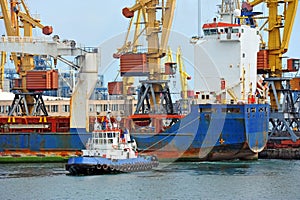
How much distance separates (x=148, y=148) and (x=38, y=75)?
10.3 meters

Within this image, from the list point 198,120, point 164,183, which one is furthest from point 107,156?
point 198,120

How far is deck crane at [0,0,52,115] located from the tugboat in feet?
46.6

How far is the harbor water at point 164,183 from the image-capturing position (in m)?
46.8

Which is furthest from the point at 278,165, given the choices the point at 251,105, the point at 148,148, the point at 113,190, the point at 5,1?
the point at 5,1

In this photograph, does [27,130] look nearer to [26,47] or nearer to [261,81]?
[26,47]

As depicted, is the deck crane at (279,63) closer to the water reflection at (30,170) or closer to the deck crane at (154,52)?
the deck crane at (154,52)

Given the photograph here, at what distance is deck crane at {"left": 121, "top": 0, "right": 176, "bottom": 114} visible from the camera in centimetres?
6569

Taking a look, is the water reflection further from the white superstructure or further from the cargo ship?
the white superstructure

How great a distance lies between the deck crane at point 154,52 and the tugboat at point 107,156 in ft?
34.1

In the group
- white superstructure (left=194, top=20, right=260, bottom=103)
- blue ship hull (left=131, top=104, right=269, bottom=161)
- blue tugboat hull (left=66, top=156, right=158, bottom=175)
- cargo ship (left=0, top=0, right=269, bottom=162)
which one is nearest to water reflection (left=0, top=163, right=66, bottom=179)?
cargo ship (left=0, top=0, right=269, bottom=162)

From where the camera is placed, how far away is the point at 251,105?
6288 centimetres

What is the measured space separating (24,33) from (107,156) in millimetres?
18774

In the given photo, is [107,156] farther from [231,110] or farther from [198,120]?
[231,110]

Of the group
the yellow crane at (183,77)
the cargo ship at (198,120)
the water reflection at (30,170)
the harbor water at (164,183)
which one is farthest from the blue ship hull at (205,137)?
the yellow crane at (183,77)
